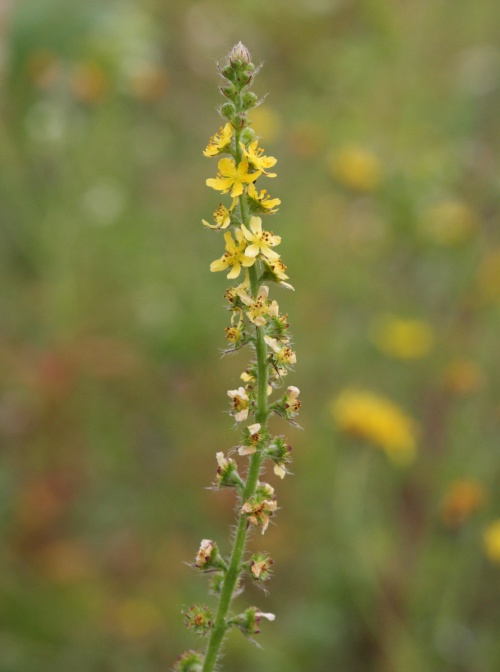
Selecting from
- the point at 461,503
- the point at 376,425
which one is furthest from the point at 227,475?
the point at 376,425

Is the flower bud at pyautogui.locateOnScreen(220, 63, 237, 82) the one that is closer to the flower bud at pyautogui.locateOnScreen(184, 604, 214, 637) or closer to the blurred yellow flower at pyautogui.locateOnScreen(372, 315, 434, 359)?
the flower bud at pyautogui.locateOnScreen(184, 604, 214, 637)

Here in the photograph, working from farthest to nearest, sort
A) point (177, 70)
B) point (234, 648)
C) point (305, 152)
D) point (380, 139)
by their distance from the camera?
point (177, 70)
point (380, 139)
point (305, 152)
point (234, 648)

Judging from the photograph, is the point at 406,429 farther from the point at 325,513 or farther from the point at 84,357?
the point at 84,357

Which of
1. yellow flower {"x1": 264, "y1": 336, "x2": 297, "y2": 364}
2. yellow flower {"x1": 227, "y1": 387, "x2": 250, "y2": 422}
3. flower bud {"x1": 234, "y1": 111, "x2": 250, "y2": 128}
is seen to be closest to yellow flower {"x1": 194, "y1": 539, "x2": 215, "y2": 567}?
yellow flower {"x1": 227, "y1": 387, "x2": 250, "y2": 422}

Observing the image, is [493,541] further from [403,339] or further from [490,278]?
[490,278]

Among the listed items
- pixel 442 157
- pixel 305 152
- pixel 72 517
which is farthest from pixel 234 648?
pixel 305 152

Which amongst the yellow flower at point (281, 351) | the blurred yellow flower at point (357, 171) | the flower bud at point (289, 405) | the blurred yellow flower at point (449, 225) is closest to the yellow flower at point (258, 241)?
the yellow flower at point (281, 351)
